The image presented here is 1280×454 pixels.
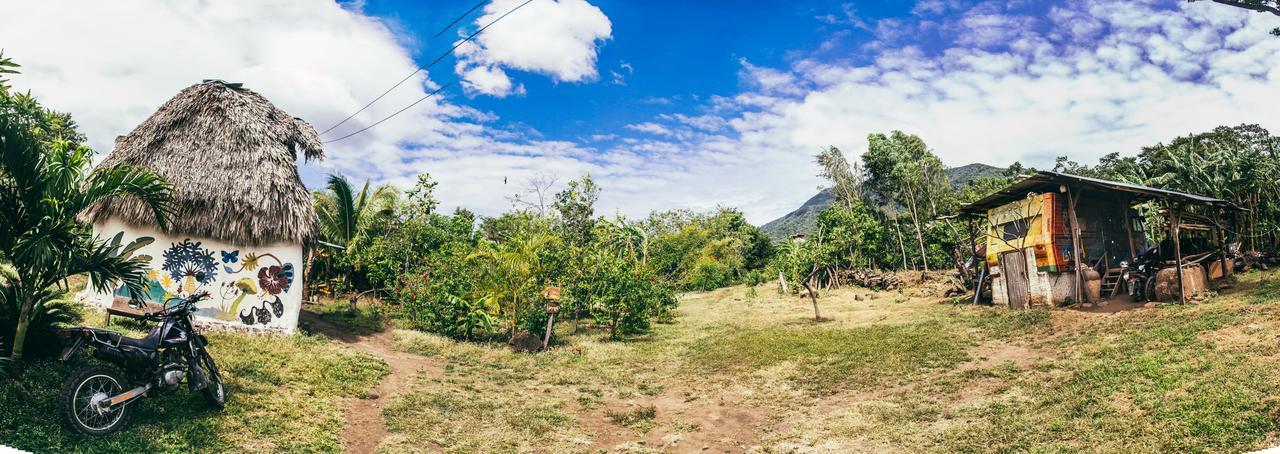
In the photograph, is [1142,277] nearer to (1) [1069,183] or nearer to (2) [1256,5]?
(1) [1069,183]

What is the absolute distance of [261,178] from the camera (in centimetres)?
1190

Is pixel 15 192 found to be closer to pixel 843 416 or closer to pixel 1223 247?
pixel 843 416

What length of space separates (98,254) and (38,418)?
158 cm

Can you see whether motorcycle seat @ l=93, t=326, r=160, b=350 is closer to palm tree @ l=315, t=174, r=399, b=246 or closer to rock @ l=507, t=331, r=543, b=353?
rock @ l=507, t=331, r=543, b=353

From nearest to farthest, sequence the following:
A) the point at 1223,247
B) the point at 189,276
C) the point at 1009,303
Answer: the point at 189,276 < the point at 1223,247 < the point at 1009,303

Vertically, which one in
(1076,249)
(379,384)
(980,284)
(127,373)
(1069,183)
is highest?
(1069,183)

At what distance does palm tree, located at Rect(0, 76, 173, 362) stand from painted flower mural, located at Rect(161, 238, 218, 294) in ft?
17.5

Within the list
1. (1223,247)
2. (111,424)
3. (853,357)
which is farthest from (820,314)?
(111,424)

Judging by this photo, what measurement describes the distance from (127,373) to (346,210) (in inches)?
500

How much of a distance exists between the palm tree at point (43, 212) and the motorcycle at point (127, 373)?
49 centimetres

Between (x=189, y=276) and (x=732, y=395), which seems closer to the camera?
(x=732, y=395)

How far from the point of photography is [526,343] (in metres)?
13.6

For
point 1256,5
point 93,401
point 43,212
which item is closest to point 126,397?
point 93,401

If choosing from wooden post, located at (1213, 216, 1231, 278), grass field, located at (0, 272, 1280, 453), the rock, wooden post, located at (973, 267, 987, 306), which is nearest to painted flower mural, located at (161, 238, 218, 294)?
grass field, located at (0, 272, 1280, 453)
